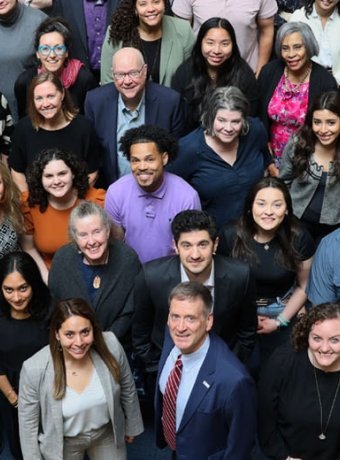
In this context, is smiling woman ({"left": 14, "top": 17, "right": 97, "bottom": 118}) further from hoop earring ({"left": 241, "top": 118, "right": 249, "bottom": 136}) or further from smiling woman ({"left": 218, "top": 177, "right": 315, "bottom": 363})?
smiling woman ({"left": 218, "top": 177, "right": 315, "bottom": 363})

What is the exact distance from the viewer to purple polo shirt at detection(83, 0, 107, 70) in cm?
591

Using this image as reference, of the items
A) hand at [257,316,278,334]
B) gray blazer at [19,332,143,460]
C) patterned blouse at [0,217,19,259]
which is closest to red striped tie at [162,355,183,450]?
gray blazer at [19,332,143,460]

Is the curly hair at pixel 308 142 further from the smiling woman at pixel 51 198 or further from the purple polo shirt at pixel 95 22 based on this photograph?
the purple polo shirt at pixel 95 22

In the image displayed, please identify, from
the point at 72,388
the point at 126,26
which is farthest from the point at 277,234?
the point at 126,26

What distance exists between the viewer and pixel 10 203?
486 centimetres

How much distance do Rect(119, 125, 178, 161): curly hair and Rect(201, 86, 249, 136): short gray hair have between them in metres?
0.29

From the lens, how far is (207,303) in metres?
3.92

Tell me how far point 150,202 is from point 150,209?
0.04 metres

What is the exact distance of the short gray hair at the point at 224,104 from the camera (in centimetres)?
504

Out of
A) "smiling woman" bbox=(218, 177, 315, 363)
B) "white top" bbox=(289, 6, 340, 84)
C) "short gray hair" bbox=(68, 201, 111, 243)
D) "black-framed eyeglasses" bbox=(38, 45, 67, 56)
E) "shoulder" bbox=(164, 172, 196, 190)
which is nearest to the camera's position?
"short gray hair" bbox=(68, 201, 111, 243)

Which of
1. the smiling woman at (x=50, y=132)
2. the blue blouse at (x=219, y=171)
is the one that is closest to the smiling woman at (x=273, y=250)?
the blue blouse at (x=219, y=171)

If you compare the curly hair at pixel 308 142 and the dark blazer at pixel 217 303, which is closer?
the dark blazer at pixel 217 303

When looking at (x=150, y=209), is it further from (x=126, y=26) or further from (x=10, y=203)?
(x=126, y=26)

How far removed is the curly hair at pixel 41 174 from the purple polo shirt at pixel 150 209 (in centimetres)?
18
